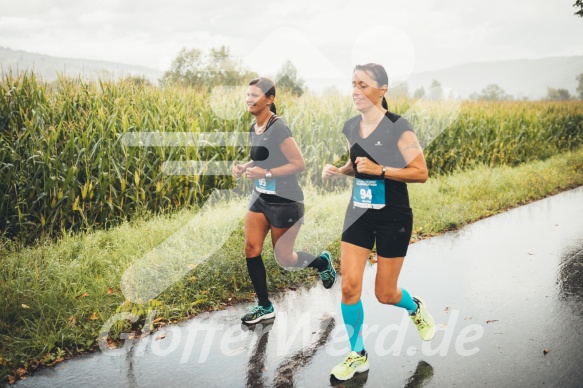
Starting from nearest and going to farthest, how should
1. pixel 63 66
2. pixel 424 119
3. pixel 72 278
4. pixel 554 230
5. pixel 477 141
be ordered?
pixel 72 278
pixel 554 230
pixel 63 66
pixel 424 119
pixel 477 141

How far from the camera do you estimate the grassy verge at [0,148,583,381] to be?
12.7 ft

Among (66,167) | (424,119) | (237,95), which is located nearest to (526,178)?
(424,119)

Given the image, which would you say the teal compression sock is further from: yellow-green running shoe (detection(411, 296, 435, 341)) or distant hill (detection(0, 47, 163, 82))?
distant hill (detection(0, 47, 163, 82))

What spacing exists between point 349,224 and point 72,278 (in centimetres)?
300

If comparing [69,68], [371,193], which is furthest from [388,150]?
[69,68]

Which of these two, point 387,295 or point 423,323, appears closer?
point 387,295

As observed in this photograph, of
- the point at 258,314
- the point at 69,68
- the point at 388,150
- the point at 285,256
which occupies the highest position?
the point at 69,68

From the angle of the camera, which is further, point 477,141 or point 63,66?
point 477,141

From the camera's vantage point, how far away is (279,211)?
409 centimetres

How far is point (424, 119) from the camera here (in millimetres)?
13523

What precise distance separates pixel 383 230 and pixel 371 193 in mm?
265

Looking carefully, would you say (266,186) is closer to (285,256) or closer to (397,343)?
(285,256)

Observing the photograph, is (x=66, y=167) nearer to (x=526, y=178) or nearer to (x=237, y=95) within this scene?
(x=237, y=95)

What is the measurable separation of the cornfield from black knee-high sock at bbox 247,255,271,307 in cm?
330
